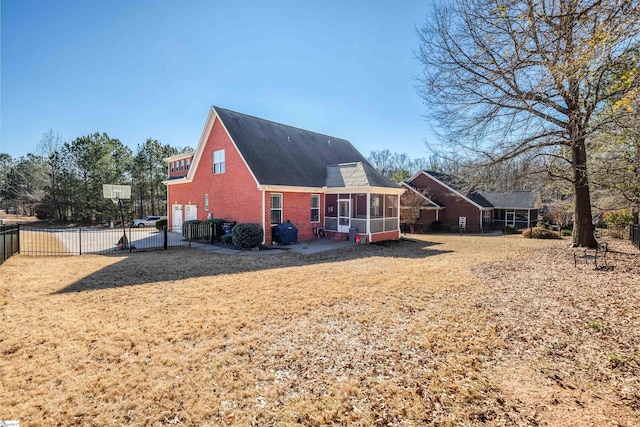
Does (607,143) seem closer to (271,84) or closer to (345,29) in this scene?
(345,29)

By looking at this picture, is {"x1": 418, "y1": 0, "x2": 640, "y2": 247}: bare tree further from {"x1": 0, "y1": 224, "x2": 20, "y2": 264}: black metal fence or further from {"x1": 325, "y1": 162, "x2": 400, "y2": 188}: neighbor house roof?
Result: {"x1": 0, "y1": 224, "x2": 20, "y2": 264}: black metal fence

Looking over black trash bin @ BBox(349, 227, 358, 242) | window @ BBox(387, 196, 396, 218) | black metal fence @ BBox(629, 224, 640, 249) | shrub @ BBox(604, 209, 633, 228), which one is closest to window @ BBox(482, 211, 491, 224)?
shrub @ BBox(604, 209, 633, 228)

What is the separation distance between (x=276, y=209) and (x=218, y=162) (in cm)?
585

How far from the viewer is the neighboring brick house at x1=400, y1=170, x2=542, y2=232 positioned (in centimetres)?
2997

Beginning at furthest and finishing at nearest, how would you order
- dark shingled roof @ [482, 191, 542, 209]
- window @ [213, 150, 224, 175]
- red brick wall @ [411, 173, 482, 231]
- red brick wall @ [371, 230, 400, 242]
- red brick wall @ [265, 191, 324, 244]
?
1. dark shingled roof @ [482, 191, 542, 209]
2. red brick wall @ [411, 173, 482, 231]
3. window @ [213, 150, 224, 175]
4. red brick wall @ [371, 230, 400, 242]
5. red brick wall @ [265, 191, 324, 244]

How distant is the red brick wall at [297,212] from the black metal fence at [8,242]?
993 cm

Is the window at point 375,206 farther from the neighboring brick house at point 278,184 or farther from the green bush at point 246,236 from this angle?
the green bush at point 246,236

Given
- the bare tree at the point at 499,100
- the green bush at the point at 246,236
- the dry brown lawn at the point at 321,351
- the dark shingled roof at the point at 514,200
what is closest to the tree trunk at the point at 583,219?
the bare tree at the point at 499,100

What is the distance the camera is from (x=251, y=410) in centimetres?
311

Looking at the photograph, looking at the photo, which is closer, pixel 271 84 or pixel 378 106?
pixel 271 84

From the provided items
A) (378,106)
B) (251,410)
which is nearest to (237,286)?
(251,410)

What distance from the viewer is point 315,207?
1884 centimetres

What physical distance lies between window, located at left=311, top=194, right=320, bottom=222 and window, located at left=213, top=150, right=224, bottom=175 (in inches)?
245

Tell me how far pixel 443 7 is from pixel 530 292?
9.77m
